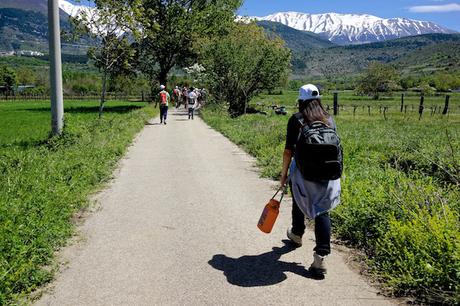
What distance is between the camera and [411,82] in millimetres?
121562

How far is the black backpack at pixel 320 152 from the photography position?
452cm

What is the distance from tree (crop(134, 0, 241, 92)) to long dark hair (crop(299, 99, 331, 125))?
33.2m

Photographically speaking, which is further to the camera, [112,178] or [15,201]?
[112,178]

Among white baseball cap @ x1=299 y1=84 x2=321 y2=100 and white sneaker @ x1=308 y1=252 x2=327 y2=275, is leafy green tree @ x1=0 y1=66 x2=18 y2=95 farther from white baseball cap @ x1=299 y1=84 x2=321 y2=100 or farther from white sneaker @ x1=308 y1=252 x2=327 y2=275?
white sneaker @ x1=308 y1=252 x2=327 y2=275

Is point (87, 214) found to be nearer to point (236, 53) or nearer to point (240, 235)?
point (240, 235)

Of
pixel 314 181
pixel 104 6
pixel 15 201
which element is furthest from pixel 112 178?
pixel 104 6

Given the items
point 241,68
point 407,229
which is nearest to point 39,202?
point 407,229

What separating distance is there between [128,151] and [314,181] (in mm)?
9644

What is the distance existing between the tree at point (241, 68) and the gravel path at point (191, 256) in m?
21.5

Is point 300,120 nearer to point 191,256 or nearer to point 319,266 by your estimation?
point 319,266

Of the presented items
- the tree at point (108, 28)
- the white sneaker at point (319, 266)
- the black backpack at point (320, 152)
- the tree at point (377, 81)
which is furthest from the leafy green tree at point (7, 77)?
the white sneaker at point (319, 266)

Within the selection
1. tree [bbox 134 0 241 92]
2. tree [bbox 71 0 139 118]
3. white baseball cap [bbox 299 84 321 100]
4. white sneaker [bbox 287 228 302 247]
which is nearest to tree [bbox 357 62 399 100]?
tree [bbox 134 0 241 92]

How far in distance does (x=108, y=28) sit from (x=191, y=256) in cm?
1865

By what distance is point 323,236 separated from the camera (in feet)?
15.3
